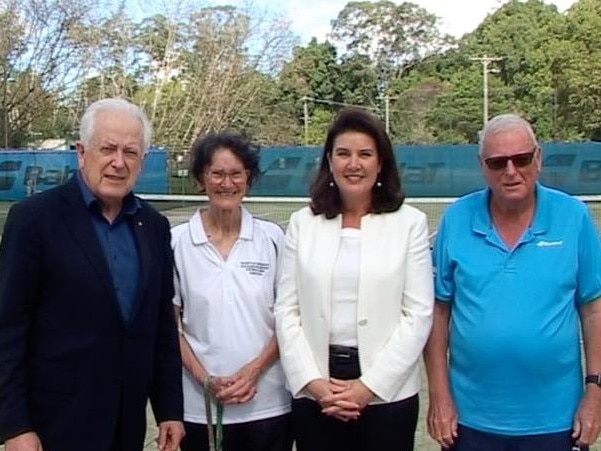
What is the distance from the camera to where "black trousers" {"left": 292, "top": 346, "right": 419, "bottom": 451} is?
10.3 feet

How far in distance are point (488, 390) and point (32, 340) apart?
1545mm

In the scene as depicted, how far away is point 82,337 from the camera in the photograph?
2746 mm

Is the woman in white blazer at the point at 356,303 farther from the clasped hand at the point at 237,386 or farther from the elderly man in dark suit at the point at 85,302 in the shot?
the elderly man in dark suit at the point at 85,302

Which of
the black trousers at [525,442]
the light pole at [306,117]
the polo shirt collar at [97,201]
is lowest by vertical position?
the black trousers at [525,442]

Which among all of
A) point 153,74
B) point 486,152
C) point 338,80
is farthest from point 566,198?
point 338,80

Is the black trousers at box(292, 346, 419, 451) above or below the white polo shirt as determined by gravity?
below

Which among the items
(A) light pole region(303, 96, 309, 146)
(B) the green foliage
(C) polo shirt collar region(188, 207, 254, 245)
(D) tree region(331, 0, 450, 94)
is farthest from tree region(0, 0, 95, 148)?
(D) tree region(331, 0, 450, 94)

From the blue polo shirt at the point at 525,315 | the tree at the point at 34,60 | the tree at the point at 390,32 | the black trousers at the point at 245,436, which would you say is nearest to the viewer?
the blue polo shirt at the point at 525,315

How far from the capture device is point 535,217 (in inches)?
122

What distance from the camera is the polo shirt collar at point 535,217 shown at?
3072 mm

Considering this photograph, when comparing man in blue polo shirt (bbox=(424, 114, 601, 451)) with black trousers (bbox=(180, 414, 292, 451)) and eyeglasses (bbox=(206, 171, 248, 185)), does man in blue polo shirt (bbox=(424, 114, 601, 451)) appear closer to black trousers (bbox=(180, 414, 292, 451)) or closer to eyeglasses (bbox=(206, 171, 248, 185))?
black trousers (bbox=(180, 414, 292, 451))

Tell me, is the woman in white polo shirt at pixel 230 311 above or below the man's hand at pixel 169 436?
above

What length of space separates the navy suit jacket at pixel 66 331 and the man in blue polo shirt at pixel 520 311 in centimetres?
110

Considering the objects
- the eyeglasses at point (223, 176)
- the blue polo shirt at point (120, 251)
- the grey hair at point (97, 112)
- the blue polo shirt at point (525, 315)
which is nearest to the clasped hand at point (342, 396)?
the blue polo shirt at point (525, 315)
